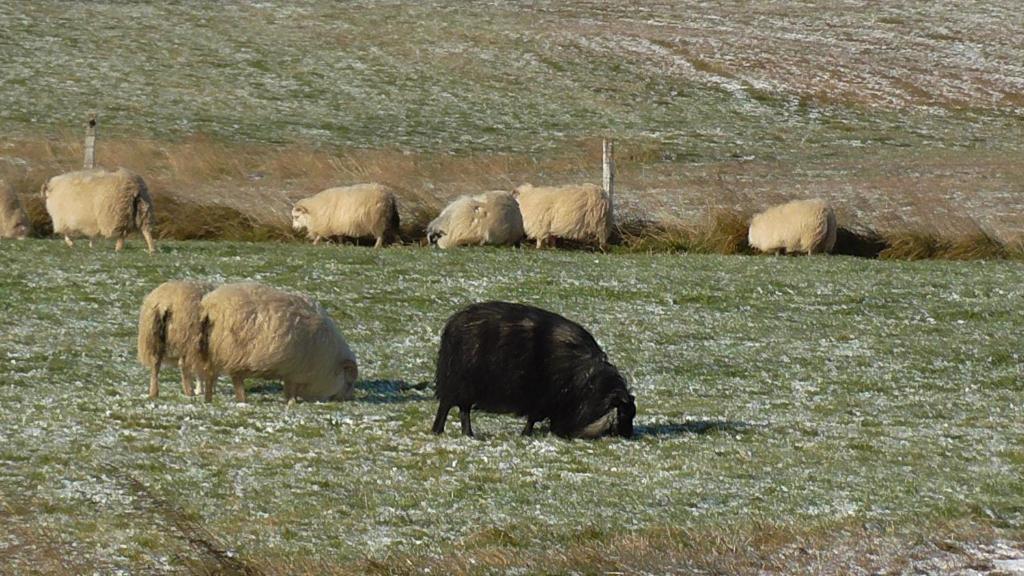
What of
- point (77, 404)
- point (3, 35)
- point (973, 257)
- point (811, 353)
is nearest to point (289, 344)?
point (77, 404)

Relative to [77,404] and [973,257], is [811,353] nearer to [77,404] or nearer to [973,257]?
[77,404]

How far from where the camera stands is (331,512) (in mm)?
10914

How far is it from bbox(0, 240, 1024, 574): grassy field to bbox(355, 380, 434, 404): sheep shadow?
0.08 m

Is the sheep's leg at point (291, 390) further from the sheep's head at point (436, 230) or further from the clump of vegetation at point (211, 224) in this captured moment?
the sheep's head at point (436, 230)

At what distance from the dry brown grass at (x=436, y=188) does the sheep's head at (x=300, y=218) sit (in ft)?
0.66

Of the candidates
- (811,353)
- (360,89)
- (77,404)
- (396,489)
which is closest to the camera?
(396,489)

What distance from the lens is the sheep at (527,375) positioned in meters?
A: 13.7

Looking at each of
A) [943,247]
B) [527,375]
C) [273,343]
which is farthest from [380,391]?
[943,247]

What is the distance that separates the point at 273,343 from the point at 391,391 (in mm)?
2067

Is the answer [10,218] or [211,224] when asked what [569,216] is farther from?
[10,218]

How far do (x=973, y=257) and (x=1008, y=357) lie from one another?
10.3m

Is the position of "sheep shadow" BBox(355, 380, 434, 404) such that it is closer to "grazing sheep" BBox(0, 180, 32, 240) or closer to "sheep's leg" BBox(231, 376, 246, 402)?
"sheep's leg" BBox(231, 376, 246, 402)

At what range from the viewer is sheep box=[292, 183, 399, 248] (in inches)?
1127

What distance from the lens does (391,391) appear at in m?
16.4
